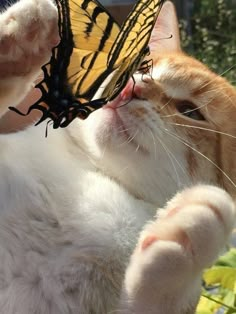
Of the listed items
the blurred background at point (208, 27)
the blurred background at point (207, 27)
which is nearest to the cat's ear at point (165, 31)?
the blurred background at point (207, 27)

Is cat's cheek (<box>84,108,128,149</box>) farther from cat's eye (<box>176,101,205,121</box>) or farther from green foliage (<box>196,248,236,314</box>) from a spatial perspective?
green foliage (<box>196,248,236,314</box>)

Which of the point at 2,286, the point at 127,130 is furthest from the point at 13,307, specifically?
the point at 127,130

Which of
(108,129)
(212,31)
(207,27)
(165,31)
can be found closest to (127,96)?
(108,129)

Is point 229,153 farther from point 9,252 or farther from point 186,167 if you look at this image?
point 9,252

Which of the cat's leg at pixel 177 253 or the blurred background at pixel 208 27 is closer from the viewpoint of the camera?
the cat's leg at pixel 177 253

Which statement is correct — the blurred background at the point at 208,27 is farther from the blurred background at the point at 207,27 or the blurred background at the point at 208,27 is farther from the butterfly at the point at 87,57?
the butterfly at the point at 87,57

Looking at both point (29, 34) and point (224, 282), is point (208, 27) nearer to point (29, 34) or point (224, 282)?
point (224, 282)

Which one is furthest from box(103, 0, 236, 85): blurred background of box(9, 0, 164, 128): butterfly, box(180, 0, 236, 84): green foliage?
box(9, 0, 164, 128): butterfly
